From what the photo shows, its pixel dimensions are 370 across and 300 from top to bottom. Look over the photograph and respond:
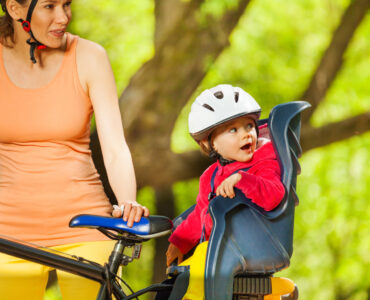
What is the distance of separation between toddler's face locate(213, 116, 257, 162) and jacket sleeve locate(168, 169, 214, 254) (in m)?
0.18

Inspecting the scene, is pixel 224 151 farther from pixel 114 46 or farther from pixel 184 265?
pixel 114 46

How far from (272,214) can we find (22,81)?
0.85 m

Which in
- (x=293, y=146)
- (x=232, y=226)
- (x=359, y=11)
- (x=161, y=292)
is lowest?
(x=161, y=292)

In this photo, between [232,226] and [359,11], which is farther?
[359,11]

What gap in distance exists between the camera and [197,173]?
454cm

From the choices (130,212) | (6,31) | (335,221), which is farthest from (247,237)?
(335,221)

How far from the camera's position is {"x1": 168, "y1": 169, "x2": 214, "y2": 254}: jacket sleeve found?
220 centimetres

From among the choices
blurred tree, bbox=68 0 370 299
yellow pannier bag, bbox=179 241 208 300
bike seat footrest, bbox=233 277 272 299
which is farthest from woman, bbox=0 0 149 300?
blurred tree, bbox=68 0 370 299

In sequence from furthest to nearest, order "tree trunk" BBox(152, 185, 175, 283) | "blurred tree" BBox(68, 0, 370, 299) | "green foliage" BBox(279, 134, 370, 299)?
"green foliage" BBox(279, 134, 370, 299) < "tree trunk" BBox(152, 185, 175, 283) < "blurred tree" BBox(68, 0, 370, 299)

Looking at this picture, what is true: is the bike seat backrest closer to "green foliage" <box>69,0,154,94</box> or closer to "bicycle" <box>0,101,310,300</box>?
"bicycle" <box>0,101,310,300</box>

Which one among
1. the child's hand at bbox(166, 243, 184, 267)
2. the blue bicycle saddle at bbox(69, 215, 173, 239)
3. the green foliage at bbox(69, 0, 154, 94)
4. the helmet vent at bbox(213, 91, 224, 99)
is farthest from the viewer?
the green foliage at bbox(69, 0, 154, 94)

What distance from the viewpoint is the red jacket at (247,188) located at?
6.16 ft

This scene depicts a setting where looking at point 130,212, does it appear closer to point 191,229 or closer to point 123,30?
point 191,229

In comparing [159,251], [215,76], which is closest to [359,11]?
[215,76]
